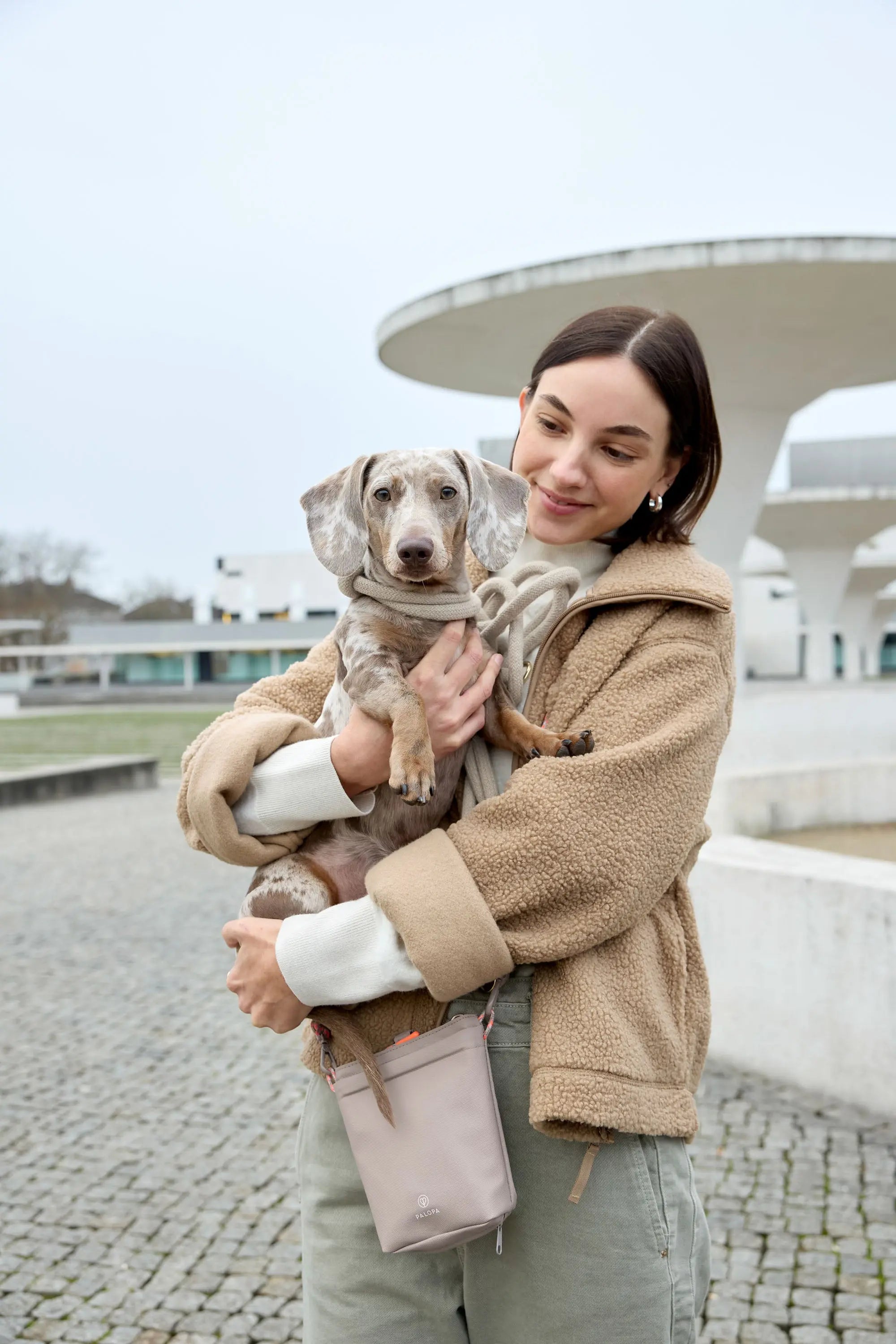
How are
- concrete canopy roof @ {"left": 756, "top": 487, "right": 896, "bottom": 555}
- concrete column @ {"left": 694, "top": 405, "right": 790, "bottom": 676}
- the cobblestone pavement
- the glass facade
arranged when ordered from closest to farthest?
the cobblestone pavement < concrete column @ {"left": 694, "top": 405, "right": 790, "bottom": 676} < concrete canopy roof @ {"left": 756, "top": 487, "right": 896, "bottom": 555} < the glass facade

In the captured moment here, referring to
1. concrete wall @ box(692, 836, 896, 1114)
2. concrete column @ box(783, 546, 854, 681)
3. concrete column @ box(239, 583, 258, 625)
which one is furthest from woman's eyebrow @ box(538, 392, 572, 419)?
concrete column @ box(239, 583, 258, 625)

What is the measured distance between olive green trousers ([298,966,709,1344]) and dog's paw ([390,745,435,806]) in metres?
0.37

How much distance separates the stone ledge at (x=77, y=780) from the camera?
1539 centimetres

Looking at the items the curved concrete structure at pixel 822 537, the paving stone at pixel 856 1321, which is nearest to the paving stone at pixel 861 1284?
the paving stone at pixel 856 1321

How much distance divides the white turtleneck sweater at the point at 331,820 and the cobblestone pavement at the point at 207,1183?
231 cm

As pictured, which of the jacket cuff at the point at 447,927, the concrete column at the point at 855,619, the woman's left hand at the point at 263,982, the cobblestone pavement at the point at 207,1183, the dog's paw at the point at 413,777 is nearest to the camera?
the jacket cuff at the point at 447,927

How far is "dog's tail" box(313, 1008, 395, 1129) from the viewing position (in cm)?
186

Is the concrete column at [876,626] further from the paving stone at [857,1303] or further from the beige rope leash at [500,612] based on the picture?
the beige rope leash at [500,612]

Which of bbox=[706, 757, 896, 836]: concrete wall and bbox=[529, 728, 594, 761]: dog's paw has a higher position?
bbox=[529, 728, 594, 761]: dog's paw

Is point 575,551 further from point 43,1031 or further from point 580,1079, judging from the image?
point 43,1031

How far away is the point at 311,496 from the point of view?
7.59ft

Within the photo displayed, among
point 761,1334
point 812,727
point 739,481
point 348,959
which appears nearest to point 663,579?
point 348,959

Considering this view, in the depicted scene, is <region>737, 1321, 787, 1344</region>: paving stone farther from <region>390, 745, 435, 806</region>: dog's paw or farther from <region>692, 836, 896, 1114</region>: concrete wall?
<region>390, 745, 435, 806</region>: dog's paw

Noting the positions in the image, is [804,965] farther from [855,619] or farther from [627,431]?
[855,619]
